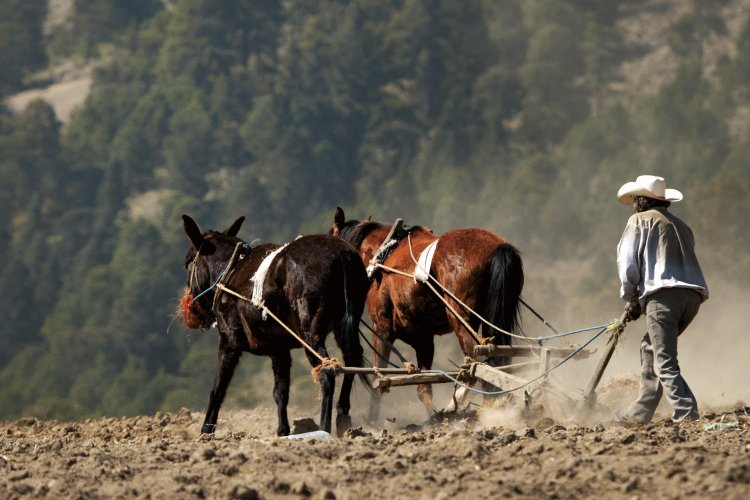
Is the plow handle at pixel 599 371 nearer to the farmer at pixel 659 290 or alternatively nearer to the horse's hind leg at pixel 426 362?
the farmer at pixel 659 290

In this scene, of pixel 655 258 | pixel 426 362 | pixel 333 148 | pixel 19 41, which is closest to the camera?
pixel 655 258

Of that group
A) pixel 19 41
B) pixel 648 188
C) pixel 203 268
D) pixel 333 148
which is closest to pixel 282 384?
pixel 203 268

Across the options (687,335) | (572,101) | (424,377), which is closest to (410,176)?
(572,101)

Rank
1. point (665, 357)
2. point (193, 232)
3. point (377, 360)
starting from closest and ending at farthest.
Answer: point (665, 357)
point (193, 232)
point (377, 360)

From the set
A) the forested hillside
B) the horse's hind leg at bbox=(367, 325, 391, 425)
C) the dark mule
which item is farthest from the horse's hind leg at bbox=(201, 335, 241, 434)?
the forested hillside

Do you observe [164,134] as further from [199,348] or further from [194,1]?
[199,348]

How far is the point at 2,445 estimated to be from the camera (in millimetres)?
8883

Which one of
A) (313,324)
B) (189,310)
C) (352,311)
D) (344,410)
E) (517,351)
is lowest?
(344,410)

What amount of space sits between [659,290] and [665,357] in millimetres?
460

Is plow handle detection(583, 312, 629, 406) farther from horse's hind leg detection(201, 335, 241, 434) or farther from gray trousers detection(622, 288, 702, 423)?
horse's hind leg detection(201, 335, 241, 434)

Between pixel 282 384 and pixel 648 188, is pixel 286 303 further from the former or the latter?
pixel 648 188

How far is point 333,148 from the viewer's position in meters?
85.0

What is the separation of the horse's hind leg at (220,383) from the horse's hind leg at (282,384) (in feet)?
1.27

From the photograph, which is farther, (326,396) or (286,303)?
(286,303)
